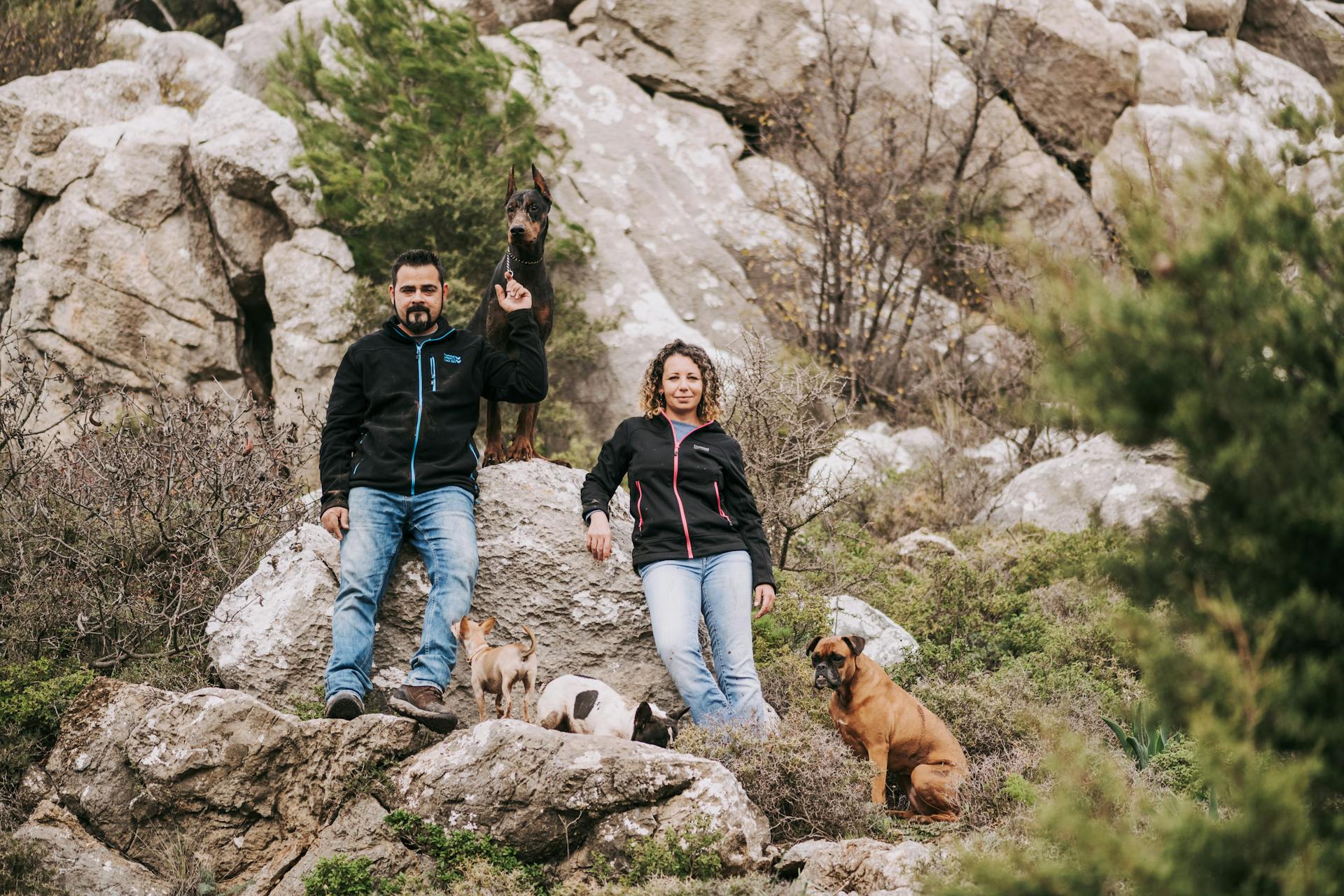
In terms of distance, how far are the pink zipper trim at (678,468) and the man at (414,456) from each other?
696mm

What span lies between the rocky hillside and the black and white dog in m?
6.06

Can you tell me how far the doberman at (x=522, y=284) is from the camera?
5.56 meters

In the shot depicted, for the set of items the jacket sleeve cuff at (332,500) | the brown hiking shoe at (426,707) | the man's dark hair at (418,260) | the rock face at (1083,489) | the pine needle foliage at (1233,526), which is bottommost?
the rock face at (1083,489)

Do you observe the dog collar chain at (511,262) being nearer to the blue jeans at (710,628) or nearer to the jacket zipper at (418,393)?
the jacket zipper at (418,393)

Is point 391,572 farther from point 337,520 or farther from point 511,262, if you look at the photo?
point 511,262

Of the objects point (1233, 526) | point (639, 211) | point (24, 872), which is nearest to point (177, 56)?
point (639, 211)

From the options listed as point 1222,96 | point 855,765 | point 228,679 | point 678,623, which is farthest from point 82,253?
point 1222,96

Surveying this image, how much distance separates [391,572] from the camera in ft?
16.2

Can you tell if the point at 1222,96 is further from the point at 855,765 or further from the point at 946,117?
the point at 946,117

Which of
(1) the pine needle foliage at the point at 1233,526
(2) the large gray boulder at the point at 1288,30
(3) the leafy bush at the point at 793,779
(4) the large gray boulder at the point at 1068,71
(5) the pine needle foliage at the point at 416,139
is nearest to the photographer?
(1) the pine needle foliage at the point at 1233,526

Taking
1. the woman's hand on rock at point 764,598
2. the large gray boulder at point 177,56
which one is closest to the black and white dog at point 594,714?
the woman's hand on rock at point 764,598

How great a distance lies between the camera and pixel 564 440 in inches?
452

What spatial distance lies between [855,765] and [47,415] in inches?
373

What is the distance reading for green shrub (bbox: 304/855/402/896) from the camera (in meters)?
3.81
